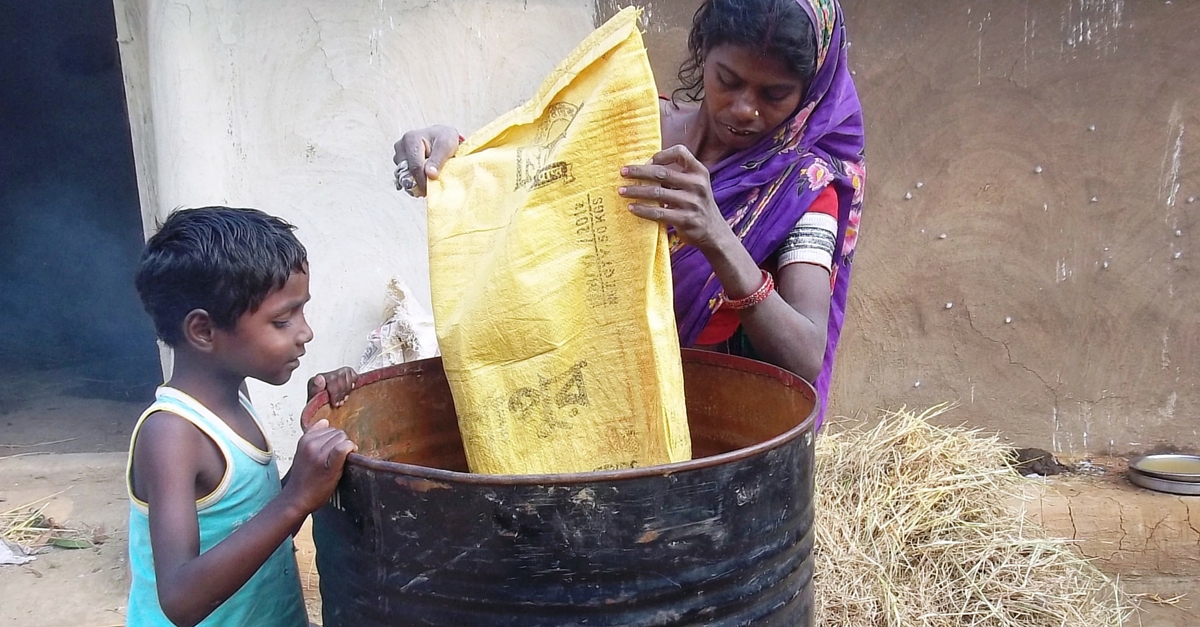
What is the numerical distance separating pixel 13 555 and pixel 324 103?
2.07 metres

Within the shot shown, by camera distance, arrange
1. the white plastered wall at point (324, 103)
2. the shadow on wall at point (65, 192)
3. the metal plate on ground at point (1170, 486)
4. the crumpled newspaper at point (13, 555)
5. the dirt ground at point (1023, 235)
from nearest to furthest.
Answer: the white plastered wall at point (324, 103), the dirt ground at point (1023, 235), the metal plate on ground at point (1170, 486), the crumpled newspaper at point (13, 555), the shadow on wall at point (65, 192)

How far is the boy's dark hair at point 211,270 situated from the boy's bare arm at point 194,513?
0.18 metres

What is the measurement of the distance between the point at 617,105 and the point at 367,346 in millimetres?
2094

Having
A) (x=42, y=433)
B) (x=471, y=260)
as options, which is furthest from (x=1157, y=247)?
(x=42, y=433)

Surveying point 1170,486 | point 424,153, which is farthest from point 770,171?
point 1170,486

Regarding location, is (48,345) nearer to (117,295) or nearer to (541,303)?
(117,295)

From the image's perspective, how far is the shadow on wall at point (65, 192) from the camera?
5852 mm

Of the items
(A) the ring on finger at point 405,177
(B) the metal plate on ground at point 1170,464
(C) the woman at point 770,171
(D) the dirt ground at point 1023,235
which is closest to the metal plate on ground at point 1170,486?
(B) the metal plate on ground at point 1170,464

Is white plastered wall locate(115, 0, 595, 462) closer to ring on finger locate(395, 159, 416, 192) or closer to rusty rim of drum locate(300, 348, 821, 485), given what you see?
ring on finger locate(395, 159, 416, 192)

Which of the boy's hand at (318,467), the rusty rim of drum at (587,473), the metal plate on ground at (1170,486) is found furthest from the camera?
the metal plate on ground at (1170,486)

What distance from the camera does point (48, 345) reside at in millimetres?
5816

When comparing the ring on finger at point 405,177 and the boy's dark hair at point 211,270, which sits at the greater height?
the ring on finger at point 405,177

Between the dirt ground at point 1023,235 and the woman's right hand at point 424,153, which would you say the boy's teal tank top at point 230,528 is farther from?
the dirt ground at point 1023,235

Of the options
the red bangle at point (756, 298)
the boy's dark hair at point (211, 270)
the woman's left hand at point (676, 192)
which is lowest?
the red bangle at point (756, 298)
